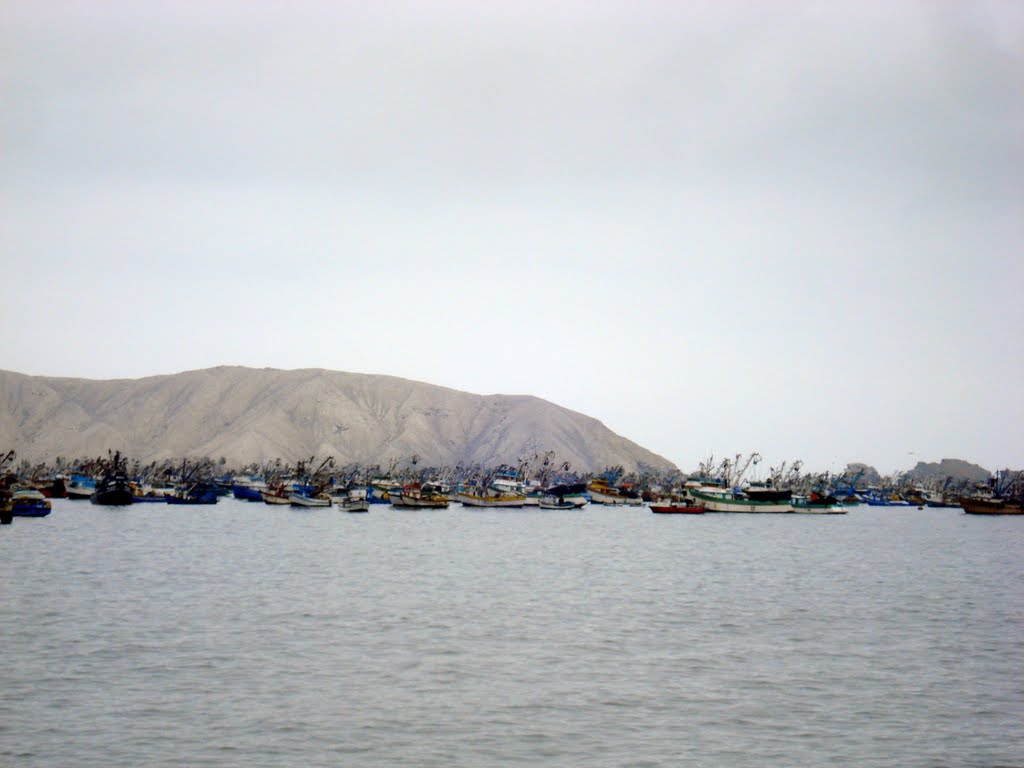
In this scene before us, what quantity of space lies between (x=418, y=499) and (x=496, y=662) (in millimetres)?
138945

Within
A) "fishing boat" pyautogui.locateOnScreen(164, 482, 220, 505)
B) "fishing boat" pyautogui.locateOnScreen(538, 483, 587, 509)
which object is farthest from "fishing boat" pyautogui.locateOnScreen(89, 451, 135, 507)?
"fishing boat" pyautogui.locateOnScreen(538, 483, 587, 509)

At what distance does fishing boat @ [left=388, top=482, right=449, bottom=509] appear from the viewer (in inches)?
6683

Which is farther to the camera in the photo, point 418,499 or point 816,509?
point 816,509

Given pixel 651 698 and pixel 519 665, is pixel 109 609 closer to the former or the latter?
pixel 519 665

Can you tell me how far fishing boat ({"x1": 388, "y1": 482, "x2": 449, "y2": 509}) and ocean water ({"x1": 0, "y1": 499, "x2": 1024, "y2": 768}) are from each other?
92615 mm

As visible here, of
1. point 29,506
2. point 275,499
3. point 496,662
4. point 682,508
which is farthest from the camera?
point 275,499


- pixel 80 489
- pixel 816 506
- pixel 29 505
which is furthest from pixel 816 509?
pixel 29 505

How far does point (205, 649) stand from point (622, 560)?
160 feet

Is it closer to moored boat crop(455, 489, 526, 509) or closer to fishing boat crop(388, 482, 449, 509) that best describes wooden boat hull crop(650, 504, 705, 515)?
moored boat crop(455, 489, 526, 509)

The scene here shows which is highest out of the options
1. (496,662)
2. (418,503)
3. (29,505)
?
(418,503)

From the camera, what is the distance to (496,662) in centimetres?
3453

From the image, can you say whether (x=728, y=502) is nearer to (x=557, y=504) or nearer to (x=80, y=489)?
(x=557, y=504)

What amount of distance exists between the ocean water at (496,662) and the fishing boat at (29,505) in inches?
1708

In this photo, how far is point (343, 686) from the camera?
30188 mm
